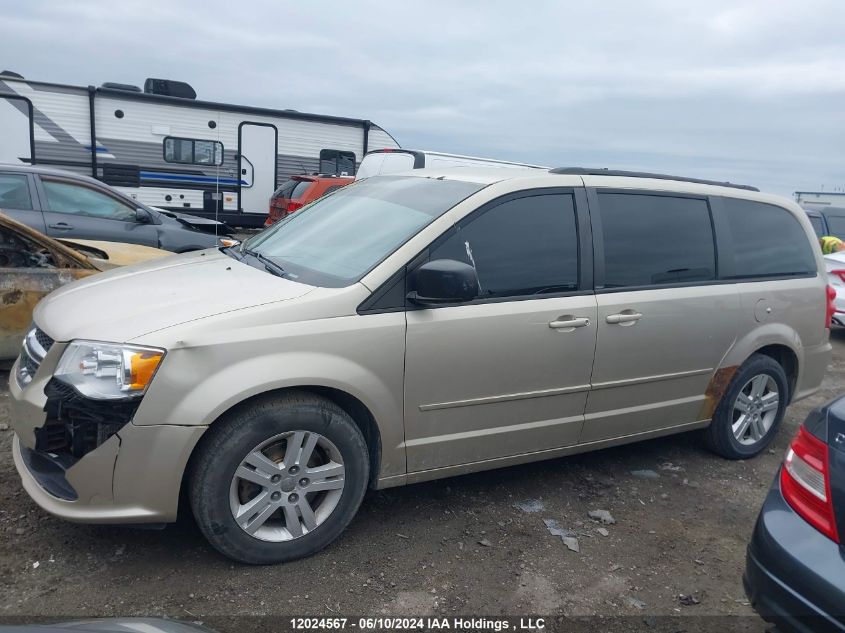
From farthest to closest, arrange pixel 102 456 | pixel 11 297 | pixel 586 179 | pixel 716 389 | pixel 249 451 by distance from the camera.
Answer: pixel 11 297 → pixel 716 389 → pixel 586 179 → pixel 249 451 → pixel 102 456

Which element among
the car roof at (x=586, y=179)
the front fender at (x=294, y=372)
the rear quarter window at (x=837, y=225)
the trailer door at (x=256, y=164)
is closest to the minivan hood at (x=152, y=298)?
the front fender at (x=294, y=372)

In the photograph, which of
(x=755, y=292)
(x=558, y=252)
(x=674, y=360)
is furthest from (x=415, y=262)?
(x=755, y=292)

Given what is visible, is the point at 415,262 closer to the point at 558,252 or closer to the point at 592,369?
the point at 558,252

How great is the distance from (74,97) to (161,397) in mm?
12437

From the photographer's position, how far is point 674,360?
4.11 m

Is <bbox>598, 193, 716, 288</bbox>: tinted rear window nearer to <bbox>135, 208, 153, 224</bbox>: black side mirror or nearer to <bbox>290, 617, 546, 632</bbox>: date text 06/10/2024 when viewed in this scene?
Result: <bbox>290, 617, 546, 632</bbox>: date text 06/10/2024

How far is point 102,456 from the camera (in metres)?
2.76

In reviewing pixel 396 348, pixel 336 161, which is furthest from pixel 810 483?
pixel 336 161

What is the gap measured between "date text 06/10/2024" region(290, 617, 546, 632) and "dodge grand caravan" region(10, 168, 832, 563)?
0.42 m

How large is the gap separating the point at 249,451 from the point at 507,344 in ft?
4.31

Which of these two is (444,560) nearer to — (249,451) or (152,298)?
(249,451)

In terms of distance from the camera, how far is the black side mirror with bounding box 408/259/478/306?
3.10 metres

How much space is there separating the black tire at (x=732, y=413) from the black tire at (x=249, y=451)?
2.56 m

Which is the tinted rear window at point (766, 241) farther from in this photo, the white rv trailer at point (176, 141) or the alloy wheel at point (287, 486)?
the white rv trailer at point (176, 141)
